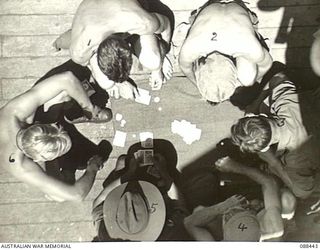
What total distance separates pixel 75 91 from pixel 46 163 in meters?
0.16

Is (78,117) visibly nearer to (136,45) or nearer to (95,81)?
(95,81)

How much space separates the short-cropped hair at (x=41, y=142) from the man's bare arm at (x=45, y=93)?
0.22 feet

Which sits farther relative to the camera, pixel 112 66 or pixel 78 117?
pixel 78 117

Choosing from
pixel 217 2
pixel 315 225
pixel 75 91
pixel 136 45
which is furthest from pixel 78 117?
pixel 315 225

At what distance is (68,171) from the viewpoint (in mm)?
1023

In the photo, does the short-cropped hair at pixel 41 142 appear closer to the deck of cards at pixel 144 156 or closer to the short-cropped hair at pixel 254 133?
the deck of cards at pixel 144 156

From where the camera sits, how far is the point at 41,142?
881 mm

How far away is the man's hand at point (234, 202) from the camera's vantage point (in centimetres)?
99

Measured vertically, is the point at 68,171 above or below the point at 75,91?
below

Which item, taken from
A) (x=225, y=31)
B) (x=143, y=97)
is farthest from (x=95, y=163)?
(x=225, y=31)

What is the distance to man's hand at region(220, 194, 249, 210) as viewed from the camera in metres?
0.99

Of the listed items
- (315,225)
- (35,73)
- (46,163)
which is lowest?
(315,225)

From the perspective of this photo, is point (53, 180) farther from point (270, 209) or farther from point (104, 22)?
point (270, 209)
